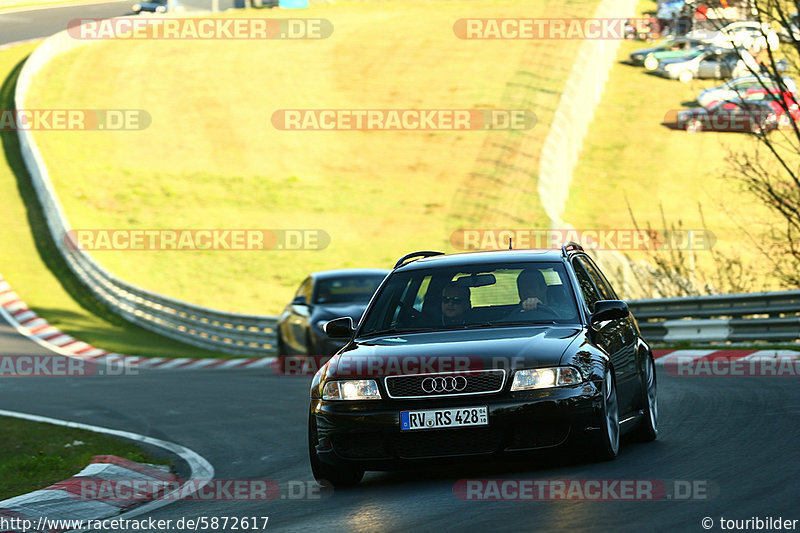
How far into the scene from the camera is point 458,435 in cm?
815

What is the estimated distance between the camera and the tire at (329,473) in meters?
8.64

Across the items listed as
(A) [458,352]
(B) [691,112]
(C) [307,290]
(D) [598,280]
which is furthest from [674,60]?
(A) [458,352]

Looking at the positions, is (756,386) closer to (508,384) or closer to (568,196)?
(508,384)

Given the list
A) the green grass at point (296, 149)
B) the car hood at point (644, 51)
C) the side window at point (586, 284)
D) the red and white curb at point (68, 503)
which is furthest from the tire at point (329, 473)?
the car hood at point (644, 51)

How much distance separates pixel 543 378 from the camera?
26.8ft

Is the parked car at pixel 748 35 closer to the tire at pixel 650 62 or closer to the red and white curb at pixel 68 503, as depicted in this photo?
the red and white curb at pixel 68 503

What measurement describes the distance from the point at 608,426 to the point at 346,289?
12208 mm

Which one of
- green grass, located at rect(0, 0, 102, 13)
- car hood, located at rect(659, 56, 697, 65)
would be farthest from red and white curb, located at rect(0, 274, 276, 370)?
green grass, located at rect(0, 0, 102, 13)

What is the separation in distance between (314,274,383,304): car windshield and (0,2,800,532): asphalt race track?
9.53 ft

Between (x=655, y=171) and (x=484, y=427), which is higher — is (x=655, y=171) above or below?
below

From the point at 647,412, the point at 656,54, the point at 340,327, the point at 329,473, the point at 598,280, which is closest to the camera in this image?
the point at 329,473

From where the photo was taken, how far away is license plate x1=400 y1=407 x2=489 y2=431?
8.10 metres

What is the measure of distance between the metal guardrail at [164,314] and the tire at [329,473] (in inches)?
695

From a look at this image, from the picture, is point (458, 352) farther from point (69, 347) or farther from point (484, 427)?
point (69, 347)
